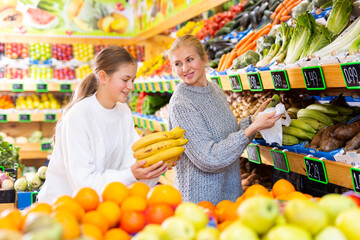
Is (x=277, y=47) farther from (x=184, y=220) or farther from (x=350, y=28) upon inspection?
(x=184, y=220)

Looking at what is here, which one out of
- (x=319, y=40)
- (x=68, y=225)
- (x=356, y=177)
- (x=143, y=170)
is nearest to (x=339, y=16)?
(x=319, y=40)

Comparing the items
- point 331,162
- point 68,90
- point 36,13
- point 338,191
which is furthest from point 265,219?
point 36,13

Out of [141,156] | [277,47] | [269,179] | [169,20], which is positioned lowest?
[269,179]

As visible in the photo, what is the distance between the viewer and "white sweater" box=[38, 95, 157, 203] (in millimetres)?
1944

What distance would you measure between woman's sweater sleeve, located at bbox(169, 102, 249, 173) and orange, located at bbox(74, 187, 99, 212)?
0.94 meters

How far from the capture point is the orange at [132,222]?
1321 millimetres

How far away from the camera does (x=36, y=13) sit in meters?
6.95

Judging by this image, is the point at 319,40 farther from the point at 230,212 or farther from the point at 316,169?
the point at 230,212

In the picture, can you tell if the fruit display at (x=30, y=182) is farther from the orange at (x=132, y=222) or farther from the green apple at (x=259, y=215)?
the green apple at (x=259, y=215)

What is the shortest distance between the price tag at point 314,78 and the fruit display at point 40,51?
5.48 metres

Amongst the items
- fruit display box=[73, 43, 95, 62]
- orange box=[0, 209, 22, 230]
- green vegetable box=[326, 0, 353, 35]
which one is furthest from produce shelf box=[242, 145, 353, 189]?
fruit display box=[73, 43, 95, 62]

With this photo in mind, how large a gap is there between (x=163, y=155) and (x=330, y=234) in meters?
1.06

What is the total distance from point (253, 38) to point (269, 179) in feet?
4.01

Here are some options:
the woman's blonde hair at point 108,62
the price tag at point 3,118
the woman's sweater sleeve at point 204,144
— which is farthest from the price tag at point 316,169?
the price tag at point 3,118
